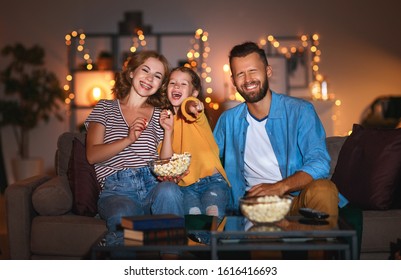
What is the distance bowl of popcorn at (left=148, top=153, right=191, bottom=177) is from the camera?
270 cm

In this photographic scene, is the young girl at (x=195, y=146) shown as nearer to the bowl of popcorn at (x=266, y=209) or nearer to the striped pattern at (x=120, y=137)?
the striped pattern at (x=120, y=137)

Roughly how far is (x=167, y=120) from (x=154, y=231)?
3.06 feet

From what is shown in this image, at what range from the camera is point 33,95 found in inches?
268

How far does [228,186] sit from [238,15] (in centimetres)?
458

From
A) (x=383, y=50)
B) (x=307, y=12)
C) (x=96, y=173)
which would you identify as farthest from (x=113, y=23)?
(x=96, y=173)

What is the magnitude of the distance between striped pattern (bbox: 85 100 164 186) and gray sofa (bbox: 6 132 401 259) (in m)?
0.22

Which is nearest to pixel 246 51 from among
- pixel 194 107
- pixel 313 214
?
pixel 194 107

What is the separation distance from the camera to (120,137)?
298cm

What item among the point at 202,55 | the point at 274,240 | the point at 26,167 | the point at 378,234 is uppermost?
the point at 202,55

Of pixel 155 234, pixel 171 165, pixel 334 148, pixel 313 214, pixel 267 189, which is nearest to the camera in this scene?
pixel 155 234

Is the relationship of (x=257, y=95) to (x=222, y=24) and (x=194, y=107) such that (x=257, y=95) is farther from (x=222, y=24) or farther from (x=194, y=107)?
(x=222, y=24)

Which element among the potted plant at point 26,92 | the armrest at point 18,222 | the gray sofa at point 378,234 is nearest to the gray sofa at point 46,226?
the armrest at point 18,222

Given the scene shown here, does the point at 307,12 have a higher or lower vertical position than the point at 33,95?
higher
